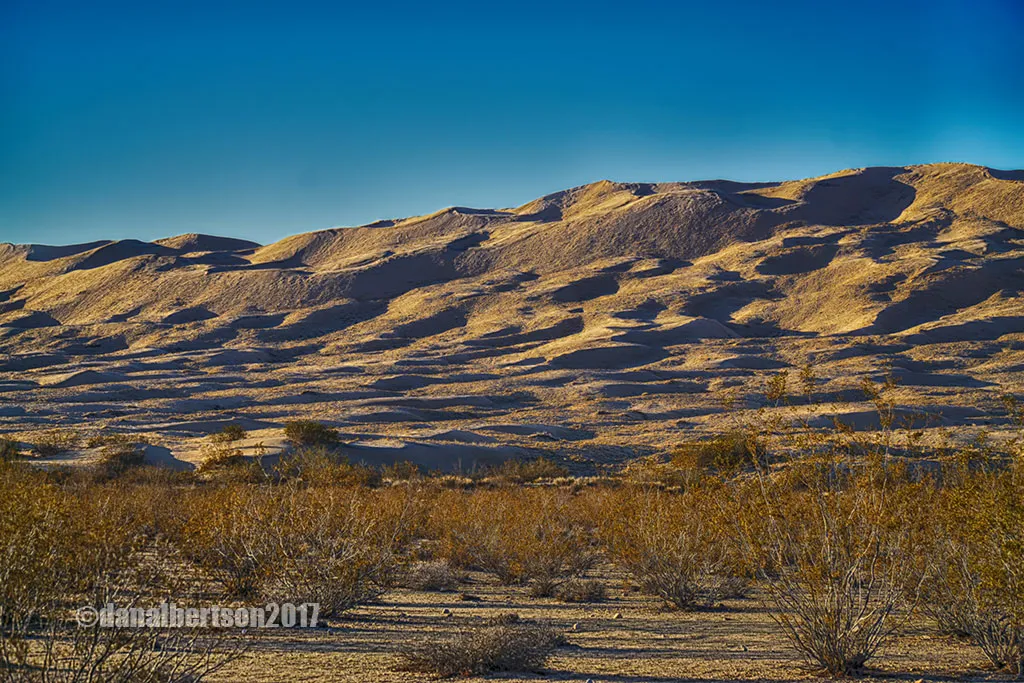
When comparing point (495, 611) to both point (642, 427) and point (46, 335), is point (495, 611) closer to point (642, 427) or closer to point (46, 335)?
point (642, 427)

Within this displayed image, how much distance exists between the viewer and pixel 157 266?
98.3 m

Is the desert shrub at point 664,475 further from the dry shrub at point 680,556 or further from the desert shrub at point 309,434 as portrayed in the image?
the desert shrub at point 309,434

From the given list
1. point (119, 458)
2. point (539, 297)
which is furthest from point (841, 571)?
point (539, 297)

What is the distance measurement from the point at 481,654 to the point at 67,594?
9.89 feet

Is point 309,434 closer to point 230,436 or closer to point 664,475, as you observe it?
point 230,436

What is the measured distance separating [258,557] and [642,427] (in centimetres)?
3314

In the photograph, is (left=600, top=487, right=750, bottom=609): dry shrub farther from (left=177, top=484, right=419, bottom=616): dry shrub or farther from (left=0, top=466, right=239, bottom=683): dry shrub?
(left=0, top=466, right=239, bottom=683): dry shrub

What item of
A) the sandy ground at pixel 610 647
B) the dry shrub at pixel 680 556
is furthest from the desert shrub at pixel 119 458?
the dry shrub at pixel 680 556

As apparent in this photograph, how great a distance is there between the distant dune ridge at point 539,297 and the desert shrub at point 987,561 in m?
34.2

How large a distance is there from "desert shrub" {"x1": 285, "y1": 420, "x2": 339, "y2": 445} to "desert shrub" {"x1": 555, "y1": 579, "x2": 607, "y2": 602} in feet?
64.8

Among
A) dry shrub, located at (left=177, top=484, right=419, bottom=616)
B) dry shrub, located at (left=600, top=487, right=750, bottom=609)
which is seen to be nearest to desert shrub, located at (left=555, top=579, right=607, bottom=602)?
dry shrub, located at (left=600, top=487, right=750, bottom=609)

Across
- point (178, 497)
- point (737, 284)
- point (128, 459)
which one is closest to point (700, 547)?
point (178, 497)

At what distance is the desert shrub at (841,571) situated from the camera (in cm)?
666

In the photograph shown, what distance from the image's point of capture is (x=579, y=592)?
1144 centimetres
